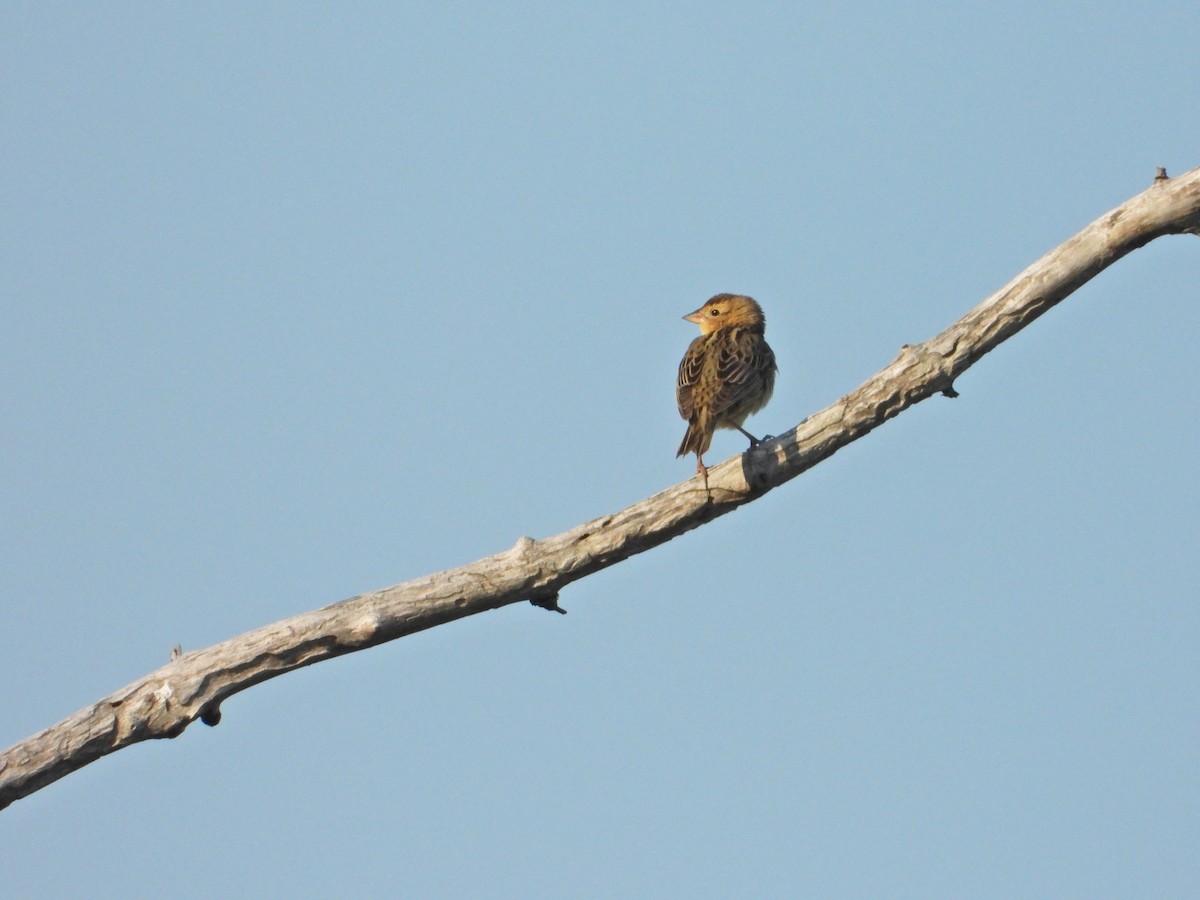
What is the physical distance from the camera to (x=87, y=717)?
769cm

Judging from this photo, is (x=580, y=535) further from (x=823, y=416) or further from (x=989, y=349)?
(x=989, y=349)

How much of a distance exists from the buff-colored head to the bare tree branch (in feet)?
14.5

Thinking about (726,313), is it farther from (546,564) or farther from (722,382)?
(546,564)

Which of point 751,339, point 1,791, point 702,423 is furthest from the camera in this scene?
point 751,339

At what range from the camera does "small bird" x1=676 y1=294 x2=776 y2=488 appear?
10.0m

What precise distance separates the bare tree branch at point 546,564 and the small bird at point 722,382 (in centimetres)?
118

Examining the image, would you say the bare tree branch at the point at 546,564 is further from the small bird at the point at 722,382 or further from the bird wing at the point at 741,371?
the bird wing at the point at 741,371

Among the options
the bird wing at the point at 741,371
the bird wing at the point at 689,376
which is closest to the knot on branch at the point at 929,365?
the bird wing at the point at 741,371

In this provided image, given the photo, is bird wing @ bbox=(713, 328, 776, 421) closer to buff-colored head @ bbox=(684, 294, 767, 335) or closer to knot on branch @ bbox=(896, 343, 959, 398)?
buff-colored head @ bbox=(684, 294, 767, 335)

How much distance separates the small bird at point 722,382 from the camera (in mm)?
10000

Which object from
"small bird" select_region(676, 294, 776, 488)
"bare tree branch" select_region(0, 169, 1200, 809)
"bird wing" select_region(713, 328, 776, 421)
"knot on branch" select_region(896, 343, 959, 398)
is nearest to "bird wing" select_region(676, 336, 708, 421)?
"small bird" select_region(676, 294, 776, 488)

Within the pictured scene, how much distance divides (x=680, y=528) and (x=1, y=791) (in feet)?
13.4

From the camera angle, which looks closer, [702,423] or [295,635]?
[295,635]

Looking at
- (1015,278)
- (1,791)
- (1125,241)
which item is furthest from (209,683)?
(1125,241)
